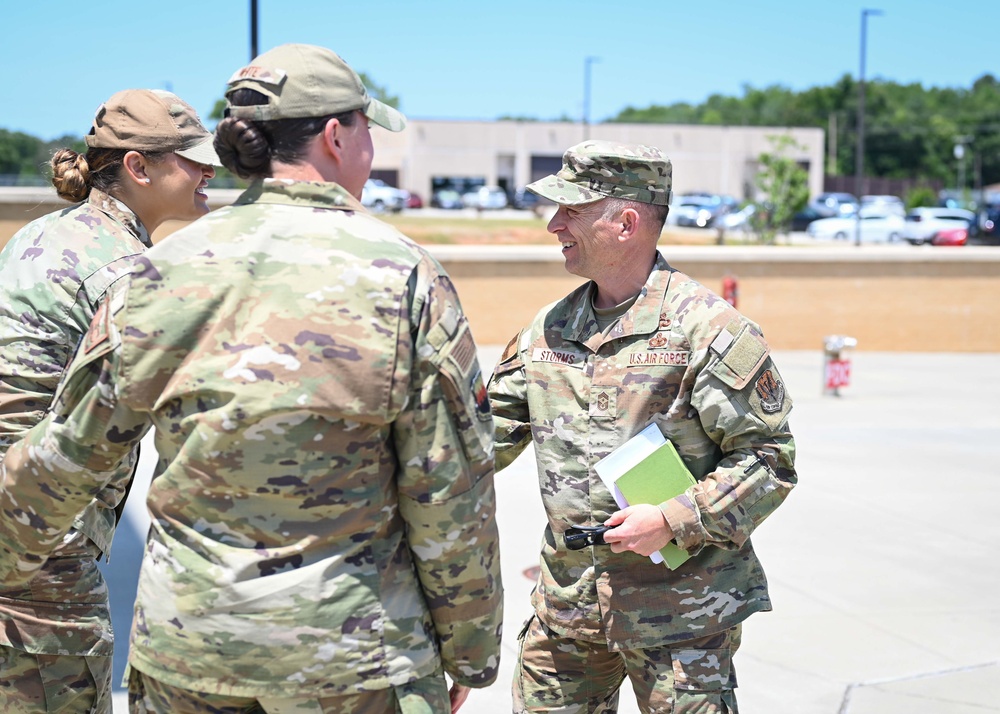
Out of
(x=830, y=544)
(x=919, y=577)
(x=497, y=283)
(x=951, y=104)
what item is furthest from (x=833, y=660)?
(x=951, y=104)

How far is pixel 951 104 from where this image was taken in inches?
5374

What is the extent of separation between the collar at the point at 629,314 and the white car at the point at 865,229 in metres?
41.6

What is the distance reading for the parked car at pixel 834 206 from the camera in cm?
4813

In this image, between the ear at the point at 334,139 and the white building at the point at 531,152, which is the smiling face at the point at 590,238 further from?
the white building at the point at 531,152

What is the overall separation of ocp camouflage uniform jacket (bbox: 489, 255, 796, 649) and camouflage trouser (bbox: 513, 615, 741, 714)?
57 mm

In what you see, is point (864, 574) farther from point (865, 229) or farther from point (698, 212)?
point (698, 212)

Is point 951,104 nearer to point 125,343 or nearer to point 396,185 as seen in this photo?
point 396,185

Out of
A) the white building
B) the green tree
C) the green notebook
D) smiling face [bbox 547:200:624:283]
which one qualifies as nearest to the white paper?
the green notebook

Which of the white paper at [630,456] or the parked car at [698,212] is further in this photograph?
the parked car at [698,212]

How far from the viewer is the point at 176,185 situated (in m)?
2.88

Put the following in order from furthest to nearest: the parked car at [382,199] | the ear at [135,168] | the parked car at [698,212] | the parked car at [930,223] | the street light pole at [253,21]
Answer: the parked car at [382,199]
the parked car at [698,212]
the parked car at [930,223]
the street light pole at [253,21]
the ear at [135,168]

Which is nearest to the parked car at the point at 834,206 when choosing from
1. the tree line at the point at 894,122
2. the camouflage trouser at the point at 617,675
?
the tree line at the point at 894,122

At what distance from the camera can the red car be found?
1462 inches

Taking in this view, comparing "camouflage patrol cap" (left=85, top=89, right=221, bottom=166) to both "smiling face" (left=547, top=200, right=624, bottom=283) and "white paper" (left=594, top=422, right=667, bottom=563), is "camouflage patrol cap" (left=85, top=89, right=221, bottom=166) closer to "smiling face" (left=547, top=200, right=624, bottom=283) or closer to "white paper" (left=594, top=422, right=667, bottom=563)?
"smiling face" (left=547, top=200, right=624, bottom=283)
